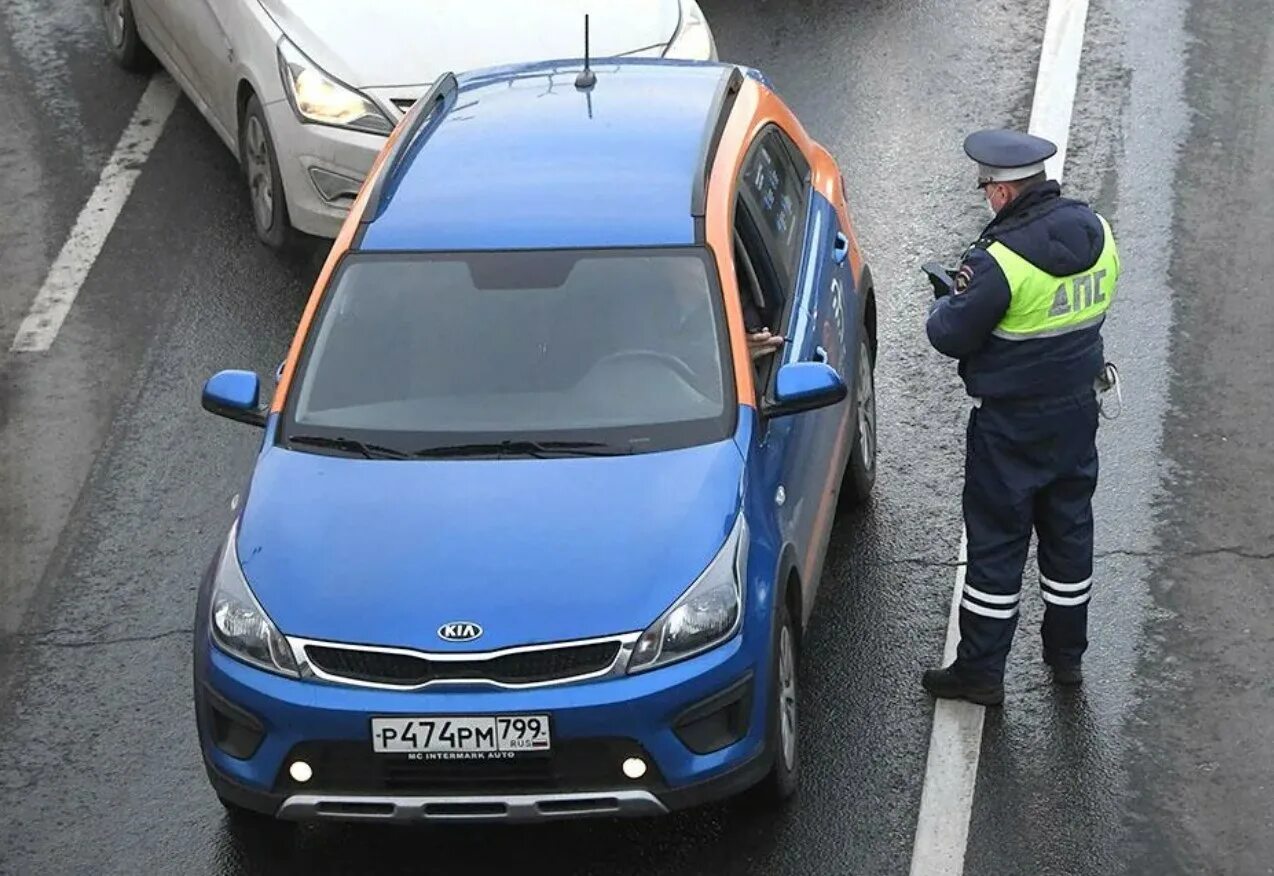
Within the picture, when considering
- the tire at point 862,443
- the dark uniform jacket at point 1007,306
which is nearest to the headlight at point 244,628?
the dark uniform jacket at point 1007,306

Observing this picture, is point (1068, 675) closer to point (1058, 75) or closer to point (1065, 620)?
point (1065, 620)

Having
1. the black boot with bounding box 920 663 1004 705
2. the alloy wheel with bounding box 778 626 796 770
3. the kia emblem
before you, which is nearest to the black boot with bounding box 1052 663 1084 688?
the black boot with bounding box 920 663 1004 705

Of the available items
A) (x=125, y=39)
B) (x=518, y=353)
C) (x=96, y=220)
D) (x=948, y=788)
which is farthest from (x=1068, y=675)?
(x=125, y=39)

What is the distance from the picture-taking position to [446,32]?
11359 mm

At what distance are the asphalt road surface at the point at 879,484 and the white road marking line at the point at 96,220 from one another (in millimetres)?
77

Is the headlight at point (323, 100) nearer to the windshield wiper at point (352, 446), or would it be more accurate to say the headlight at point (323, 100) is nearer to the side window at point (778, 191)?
the side window at point (778, 191)

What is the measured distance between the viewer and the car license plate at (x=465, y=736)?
6.82 metres

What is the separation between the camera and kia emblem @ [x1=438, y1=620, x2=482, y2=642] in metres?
6.88

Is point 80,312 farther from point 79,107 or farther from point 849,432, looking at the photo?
point 849,432

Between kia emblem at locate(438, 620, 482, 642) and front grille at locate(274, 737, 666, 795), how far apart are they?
1.10ft

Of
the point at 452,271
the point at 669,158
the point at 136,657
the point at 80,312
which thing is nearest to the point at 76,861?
the point at 136,657

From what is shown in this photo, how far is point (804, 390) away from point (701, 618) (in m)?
1.05

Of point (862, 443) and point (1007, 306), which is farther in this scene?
point (862, 443)

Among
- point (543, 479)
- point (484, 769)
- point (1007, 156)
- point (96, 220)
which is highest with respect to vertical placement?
point (1007, 156)
